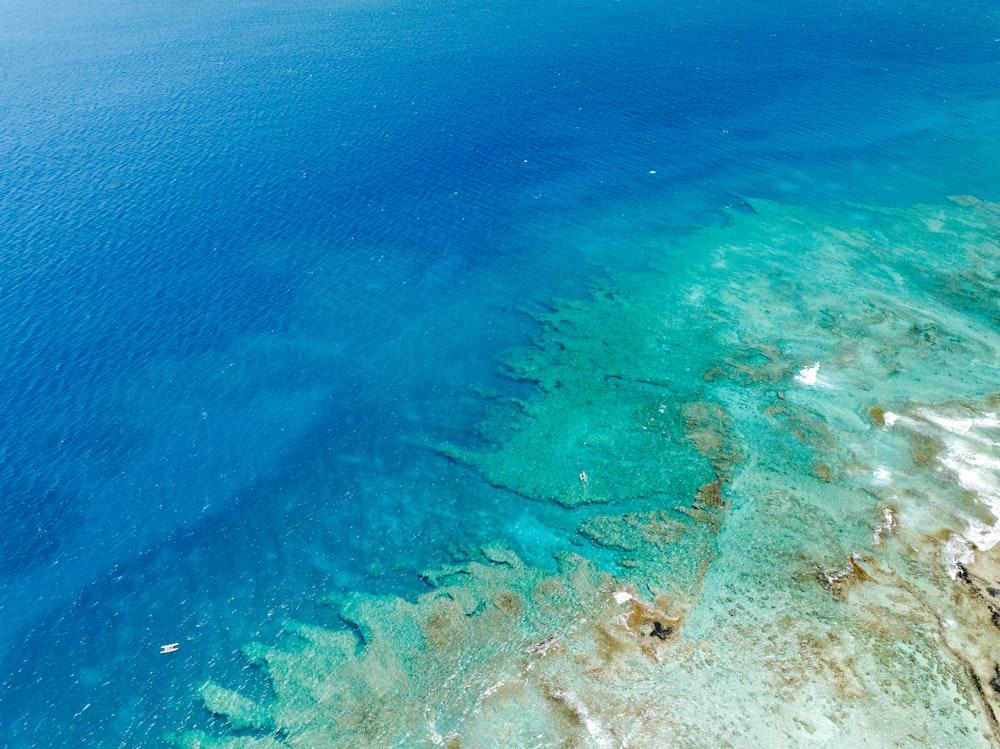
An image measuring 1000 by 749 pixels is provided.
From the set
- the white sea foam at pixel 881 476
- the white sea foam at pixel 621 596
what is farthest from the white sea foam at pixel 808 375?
the white sea foam at pixel 621 596

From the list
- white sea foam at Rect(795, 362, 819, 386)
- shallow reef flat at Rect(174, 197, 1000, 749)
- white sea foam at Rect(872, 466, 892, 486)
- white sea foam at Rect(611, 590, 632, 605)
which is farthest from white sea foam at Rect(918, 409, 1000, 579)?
white sea foam at Rect(611, 590, 632, 605)

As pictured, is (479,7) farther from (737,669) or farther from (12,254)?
(737,669)

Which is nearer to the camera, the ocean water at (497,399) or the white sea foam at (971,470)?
the ocean water at (497,399)

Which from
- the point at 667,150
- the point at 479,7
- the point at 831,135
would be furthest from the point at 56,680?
the point at 479,7

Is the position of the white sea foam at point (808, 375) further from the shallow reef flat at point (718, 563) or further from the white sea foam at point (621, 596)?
the white sea foam at point (621, 596)

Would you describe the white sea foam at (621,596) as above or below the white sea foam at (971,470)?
below

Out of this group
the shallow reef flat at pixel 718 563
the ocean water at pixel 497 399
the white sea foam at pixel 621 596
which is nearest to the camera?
the shallow reef flat at pixel 718 563

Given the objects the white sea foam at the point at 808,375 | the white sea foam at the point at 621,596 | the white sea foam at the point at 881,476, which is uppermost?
the white sea foam at the point at 808,375
